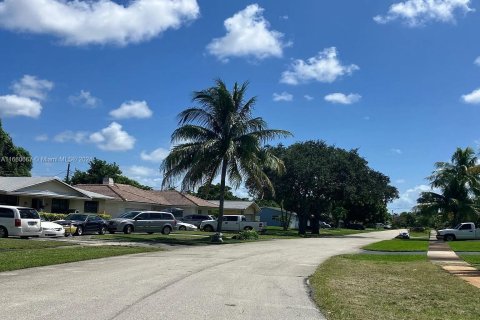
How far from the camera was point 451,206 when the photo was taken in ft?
170

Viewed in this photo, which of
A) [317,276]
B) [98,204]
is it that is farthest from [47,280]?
[98,204]

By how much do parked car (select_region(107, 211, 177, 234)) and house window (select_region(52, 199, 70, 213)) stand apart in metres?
9.12

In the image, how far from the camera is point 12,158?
2539 inches

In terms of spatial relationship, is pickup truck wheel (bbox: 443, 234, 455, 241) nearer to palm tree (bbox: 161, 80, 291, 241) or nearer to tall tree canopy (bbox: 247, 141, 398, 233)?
tall tree canopy (bbox: 247, 141, 398, 233)

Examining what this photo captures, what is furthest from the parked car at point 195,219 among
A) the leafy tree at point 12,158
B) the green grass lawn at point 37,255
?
the green grass lawn at point 37,255

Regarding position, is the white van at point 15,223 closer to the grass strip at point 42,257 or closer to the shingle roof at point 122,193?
the grass strip at point 42,257

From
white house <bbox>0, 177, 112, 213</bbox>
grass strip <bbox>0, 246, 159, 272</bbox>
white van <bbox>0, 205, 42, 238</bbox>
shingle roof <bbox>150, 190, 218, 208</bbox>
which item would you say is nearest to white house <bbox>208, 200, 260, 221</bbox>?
shingle roof <bbox>150, 190, 218, 208</bbox>

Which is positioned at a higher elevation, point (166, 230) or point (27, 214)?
point (27, 214)

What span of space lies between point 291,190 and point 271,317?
1814 inches

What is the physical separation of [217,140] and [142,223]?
816cm

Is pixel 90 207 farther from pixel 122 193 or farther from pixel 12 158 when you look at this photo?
pixel 12 158

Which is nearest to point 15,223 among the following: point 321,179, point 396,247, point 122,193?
point 396,247

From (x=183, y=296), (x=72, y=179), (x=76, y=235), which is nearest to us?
(x=183, y=296)

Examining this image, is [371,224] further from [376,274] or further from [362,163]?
[376,274]
